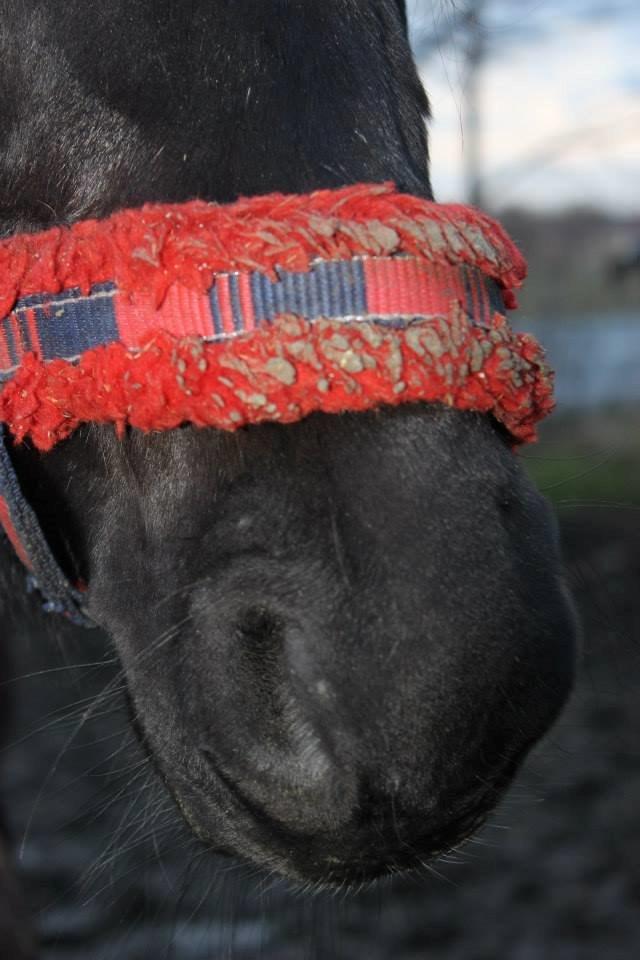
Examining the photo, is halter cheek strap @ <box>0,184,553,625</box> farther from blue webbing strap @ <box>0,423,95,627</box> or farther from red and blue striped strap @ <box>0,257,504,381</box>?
blue webbing strap @ <box>0,423,95,627</box>

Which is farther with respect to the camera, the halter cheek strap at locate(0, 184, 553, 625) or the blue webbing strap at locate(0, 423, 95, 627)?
the blue webbing strap at locate(0, 423, 95, 627)

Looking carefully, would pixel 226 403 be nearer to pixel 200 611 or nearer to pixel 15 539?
pixel 200 611

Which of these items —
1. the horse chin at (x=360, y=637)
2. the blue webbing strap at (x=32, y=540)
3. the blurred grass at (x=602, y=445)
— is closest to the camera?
the horse chin at (x=360, y=637)

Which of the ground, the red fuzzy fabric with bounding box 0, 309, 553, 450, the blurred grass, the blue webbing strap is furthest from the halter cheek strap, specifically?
the blurred grass

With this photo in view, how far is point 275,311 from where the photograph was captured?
1.22m

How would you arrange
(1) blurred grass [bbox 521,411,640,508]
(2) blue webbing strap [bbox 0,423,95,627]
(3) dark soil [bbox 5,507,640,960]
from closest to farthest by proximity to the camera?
(2) blue webbing strap [bbox 0,423,95,627] < (3) dark soil [bbox 5,507,640,960] < (1) blurred grass [bbox 521,411,640,508]

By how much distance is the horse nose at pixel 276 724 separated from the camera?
116 cm

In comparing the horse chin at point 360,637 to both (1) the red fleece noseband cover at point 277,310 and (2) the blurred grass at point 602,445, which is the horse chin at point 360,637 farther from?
(2) the blurred grass at point 602,445

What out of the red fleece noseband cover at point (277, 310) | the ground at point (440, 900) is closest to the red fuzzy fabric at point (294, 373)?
the red fleece noseband cover at point (277, 310)

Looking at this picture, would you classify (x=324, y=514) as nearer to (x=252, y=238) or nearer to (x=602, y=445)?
(x=252, y=238)

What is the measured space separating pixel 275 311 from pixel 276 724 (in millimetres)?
439

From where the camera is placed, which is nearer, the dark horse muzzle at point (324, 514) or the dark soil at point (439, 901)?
the dark horse muzzle at point (324, 514)

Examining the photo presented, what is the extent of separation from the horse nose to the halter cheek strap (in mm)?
229

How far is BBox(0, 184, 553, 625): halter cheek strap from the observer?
1.19m
